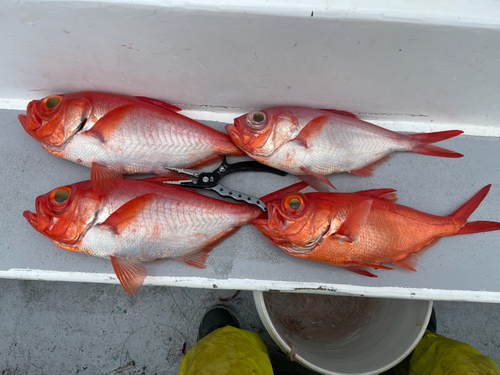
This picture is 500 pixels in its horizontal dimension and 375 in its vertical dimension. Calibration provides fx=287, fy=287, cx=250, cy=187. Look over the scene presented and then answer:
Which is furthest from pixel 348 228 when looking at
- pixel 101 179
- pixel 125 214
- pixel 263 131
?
pixel 101 179

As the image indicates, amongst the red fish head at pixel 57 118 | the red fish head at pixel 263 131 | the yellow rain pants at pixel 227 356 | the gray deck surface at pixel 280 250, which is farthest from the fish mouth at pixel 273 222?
the red fish head at pixel 57 118

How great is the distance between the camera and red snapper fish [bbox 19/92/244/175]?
135 cm

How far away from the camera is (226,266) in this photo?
1403 mm

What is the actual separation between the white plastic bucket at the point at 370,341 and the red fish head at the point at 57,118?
3.98 ft

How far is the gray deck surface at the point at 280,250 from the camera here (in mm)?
1392

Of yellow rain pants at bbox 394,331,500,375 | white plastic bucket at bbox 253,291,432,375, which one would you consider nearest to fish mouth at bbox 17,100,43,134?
white plastic bucket at bbox 253,291,432,375

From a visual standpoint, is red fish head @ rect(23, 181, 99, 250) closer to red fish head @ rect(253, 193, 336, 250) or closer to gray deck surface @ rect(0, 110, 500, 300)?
gray deck surface @ rect(0, 110, 500, 300)

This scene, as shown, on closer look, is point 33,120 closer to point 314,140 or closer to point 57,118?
point 57,118

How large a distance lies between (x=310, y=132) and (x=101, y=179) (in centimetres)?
99

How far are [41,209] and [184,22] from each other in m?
1.00

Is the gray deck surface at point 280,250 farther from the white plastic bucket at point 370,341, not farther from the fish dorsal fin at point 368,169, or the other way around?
the white plastic bucket at point 370,341

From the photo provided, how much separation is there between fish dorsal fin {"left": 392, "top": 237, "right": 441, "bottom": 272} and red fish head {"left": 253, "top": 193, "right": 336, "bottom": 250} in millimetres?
430

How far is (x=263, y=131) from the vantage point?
1.37m

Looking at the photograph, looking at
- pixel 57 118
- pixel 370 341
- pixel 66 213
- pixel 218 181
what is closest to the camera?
pixel 66 213
